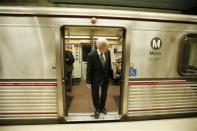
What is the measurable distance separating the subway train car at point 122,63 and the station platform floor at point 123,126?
10 cm

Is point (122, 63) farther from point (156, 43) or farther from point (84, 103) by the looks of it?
point (84, 103)

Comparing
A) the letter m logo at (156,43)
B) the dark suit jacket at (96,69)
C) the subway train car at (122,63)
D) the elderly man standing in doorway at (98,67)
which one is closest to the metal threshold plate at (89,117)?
the subway train car at (122,63)

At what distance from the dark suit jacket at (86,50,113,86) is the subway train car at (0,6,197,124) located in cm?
32

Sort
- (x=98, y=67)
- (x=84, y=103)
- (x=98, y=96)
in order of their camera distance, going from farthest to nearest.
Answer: (x=84, y=103)
(x=98, y=96)
(x=98, y=67)

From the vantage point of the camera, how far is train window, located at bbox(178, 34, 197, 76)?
2934 mm

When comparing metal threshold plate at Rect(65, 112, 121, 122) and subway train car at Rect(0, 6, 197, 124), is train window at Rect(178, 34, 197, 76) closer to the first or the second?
subway train car at Rect(0, 6, 197, 124)

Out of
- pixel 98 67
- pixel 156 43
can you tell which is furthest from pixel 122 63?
pixel 156 43

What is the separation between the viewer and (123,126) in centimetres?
287

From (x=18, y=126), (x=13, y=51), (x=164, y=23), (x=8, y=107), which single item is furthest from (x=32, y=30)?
(x=164, y=23)

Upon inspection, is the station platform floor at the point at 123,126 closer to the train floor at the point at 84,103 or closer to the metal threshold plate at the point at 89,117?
the metal threshold plate at the point at 89,117

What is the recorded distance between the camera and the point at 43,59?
2643mm

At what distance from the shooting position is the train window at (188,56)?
2.93m

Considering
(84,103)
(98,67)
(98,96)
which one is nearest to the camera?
(98,67)

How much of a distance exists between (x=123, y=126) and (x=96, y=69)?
1.17 meters
